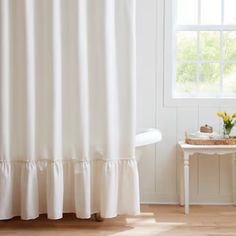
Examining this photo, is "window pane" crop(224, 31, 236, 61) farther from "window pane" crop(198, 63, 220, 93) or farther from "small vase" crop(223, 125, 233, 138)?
"small vase" crop(223, 125, 233, 138)

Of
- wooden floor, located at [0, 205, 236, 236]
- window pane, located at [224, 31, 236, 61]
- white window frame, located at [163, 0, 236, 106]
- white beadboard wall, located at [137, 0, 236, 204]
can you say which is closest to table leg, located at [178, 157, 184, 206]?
white beadboard wall, located at [137, 0, 236, 204]

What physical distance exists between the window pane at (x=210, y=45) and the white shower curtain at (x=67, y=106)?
3.84 feet

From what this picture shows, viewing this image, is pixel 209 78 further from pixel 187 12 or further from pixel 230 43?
pixel 187 12

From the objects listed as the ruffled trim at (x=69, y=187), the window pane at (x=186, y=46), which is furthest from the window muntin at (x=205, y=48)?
the ruffled trim at (x=69, y=187)

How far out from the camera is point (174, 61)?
4.28 metres

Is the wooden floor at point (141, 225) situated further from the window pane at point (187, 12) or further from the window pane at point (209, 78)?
the window pane at point (187, 12)

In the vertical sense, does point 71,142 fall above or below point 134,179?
above

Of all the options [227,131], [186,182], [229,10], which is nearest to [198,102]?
[227,131]

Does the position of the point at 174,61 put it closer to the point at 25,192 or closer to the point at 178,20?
the point at 178,20

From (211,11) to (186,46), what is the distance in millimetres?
394

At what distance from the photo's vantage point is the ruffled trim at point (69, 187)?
3.32 meters

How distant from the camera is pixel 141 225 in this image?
139 inches

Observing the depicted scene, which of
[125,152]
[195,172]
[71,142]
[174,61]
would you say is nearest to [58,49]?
[71,142]

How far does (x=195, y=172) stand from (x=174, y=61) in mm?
1036
